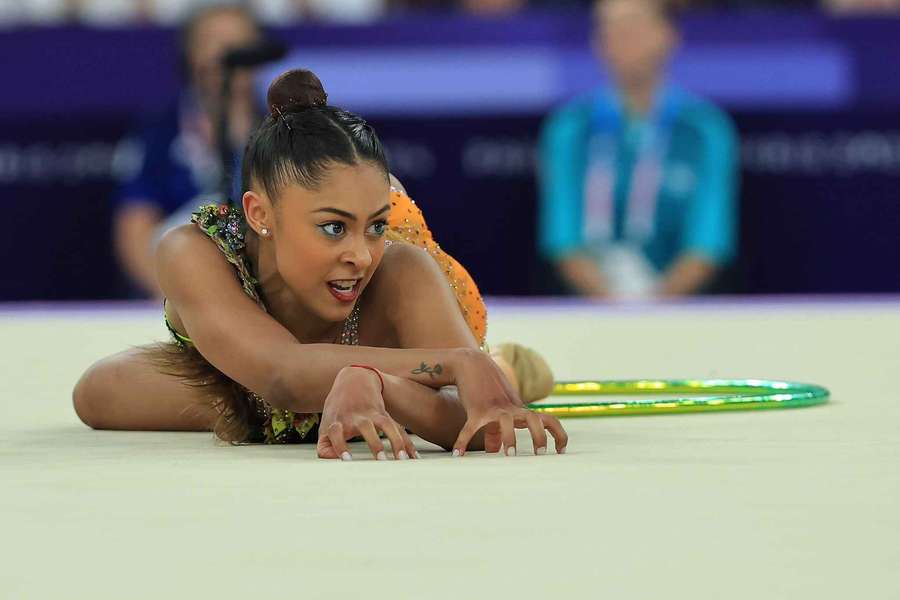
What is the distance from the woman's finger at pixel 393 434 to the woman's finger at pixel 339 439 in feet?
0.18

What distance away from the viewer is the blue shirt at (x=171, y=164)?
6.64 meters

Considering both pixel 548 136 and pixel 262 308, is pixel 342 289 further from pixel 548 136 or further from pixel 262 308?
pixel 548 136

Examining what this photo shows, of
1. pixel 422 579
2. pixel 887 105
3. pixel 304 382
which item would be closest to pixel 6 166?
pixel 887 105

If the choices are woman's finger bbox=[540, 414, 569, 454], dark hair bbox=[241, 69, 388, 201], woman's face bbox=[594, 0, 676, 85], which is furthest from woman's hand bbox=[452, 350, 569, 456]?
woman's face bbox=[594, 0, 676, 85]

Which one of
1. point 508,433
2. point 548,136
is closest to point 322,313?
point 508,433

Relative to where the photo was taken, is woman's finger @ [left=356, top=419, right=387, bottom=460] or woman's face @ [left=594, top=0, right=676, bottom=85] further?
woman's face @ [left=594, top=0, right=676, bottom=85]

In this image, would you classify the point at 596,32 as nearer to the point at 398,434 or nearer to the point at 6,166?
the point at 6,166

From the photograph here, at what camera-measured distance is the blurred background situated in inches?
264

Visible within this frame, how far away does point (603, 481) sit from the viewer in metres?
1.95

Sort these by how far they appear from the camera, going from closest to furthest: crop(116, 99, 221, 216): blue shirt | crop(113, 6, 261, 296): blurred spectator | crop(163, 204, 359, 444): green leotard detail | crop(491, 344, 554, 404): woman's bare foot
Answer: crop(163, 204, 359, 444): green leotard detail < crop(491, 344, 554, 404): woman's bare foot < crop(113, 6, 261, 296): blurred spectator < crop(116, 99, 221, 216): blue shirt

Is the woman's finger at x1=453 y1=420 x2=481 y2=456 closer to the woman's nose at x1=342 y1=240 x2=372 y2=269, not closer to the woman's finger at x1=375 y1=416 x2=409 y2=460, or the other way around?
the woman's finger at x1=375 y1=416 x2=409 y2=460

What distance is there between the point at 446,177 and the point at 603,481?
4.94m

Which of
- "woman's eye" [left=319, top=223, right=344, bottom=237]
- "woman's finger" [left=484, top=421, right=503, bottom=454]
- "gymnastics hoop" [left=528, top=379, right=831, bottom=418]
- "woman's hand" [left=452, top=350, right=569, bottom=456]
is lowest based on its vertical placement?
"gymnastics hoop" [left=528, top=379, right=831, bottom=418]

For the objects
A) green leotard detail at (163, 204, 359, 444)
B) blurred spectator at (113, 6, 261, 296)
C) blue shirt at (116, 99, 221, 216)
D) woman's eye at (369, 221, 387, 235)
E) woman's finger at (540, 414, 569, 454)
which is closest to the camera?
woman's finger at (540, 414, 569, 454)
